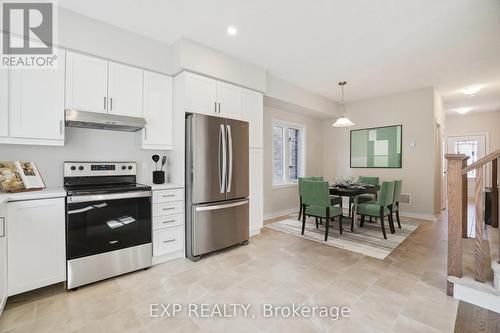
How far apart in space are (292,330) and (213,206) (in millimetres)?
1701

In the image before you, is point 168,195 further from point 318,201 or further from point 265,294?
point 318,201

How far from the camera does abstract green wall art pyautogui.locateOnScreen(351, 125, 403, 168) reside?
5.28 metres

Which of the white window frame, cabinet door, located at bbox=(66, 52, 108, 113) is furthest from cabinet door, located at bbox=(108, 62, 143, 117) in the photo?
the white window frame

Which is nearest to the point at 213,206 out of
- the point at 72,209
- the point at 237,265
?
the point at 237,265

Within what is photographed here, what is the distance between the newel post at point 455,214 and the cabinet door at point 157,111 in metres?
3.15

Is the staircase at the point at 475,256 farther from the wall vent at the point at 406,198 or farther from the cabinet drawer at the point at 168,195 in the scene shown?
the wall vent at the point at 406,198

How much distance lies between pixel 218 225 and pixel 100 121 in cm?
Answer: 184

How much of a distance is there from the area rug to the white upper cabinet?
8.12ft

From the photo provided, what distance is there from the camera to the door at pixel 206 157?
2928mm

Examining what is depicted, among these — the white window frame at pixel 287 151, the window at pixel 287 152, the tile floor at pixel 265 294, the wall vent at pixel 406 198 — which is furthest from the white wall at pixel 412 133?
the tile floor at pixel 265 294

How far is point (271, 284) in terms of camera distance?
2359mm

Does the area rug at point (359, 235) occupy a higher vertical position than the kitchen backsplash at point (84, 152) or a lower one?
lower

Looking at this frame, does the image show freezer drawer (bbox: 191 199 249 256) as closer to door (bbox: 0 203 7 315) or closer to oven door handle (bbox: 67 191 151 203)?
oven door handle (bbox: 67 191 151 203)

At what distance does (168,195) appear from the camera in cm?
288
